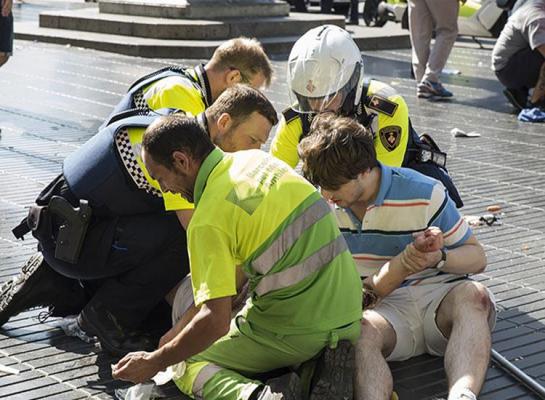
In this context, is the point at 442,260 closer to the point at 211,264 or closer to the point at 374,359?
the point at 374,359

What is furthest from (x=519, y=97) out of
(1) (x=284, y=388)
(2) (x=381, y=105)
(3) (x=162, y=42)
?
(1) (x=284, y=388)

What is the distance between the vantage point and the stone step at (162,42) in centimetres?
1352

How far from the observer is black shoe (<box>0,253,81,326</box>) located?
186 inches

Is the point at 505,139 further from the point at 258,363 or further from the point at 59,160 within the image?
the point at 258,363

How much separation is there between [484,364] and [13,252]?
Answer: 282cm

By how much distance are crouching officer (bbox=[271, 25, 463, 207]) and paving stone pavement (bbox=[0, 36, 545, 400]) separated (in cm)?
84

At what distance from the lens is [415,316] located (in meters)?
4.31

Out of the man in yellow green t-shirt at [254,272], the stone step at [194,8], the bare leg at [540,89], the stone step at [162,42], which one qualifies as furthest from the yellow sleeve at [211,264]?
the stone step at [194,8]

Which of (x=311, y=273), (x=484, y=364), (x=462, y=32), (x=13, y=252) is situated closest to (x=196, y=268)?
(x=311, y=273)

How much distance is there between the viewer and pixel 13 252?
227 inches

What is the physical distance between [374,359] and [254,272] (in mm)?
571

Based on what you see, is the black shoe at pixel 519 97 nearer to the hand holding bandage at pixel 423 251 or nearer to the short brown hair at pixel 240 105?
the short brown hair at pixel 240 105

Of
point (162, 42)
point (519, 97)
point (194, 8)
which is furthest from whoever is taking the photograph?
point (194, 8)

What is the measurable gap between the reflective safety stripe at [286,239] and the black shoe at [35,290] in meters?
1.30
